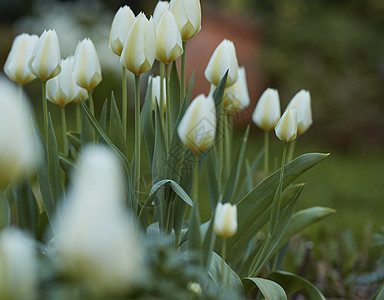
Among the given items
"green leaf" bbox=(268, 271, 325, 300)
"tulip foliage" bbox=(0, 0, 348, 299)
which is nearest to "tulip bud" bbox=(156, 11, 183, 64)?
"tulip foliage" bbox=(0, 0, 348, 299)

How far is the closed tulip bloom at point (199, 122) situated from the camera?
0.82 metres

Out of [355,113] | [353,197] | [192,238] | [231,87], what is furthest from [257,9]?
[192,238]

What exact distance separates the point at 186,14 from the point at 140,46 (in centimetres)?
16

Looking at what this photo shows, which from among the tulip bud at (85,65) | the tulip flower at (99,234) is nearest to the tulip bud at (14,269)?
the tulip flower at (99,234)

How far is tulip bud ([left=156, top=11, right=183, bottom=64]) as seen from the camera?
1.11 metres

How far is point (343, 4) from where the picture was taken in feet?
23.0

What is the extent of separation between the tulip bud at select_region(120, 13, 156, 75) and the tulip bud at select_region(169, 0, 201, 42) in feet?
0.36

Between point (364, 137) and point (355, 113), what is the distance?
0.23m

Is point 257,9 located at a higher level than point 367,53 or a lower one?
higher

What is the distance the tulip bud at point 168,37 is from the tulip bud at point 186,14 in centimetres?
6

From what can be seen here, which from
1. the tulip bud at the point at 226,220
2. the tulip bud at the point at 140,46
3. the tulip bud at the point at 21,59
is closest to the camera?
the tulip bud at the point at 226,220

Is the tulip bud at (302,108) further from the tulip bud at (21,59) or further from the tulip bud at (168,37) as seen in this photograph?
the tulip bud at (21,59)

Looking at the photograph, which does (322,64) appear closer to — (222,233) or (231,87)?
(231,87)

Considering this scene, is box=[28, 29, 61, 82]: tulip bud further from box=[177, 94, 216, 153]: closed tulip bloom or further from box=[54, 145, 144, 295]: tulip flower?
box=[54, 145, 144, 295]: tulip flower
